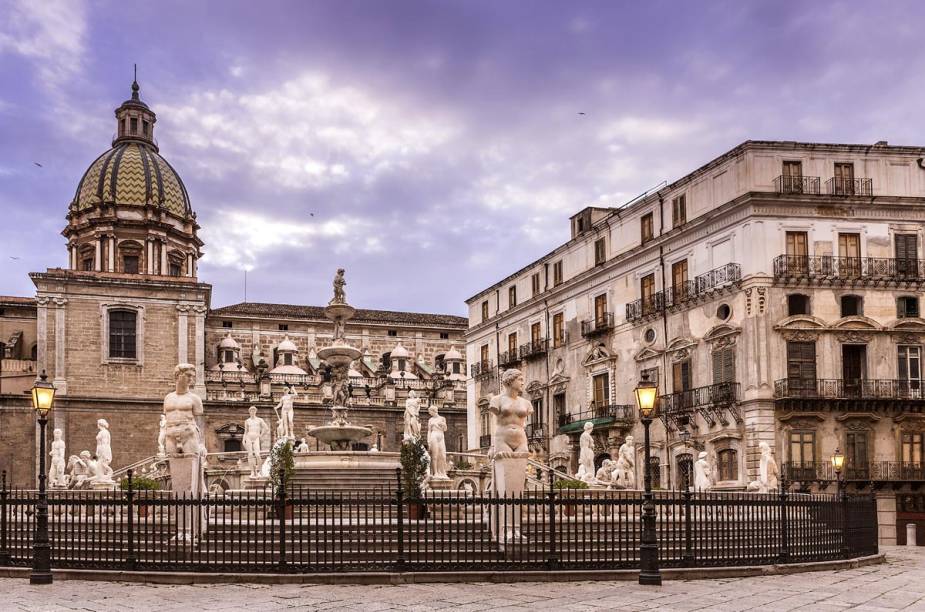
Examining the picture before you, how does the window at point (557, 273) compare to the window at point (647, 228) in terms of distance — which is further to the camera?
the window at point (557, 273)

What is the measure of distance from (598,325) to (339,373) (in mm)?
17916

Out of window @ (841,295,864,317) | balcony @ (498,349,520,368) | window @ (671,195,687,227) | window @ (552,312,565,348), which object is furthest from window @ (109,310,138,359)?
window @ (841,295,864,317)

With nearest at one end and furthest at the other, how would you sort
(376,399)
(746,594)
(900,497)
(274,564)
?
(746,594)
(274,564)
(900,497)
(376,399)

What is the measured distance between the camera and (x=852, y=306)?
3609 centimetres

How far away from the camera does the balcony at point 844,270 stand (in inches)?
1396

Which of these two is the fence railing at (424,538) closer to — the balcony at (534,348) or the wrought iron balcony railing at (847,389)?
the wrought iron balcony railing at (847,389)

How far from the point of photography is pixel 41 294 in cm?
5119

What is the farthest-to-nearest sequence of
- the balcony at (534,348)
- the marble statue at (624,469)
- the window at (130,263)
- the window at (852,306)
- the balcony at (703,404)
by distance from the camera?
1. the window at (130,263)
2. the balcony at (534,348)
3. the window at (852,306)
4. the balcony at (703,404)
5. the marble statue at (624,469)

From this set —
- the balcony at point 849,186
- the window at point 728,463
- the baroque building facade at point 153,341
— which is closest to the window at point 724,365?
the window at point 728,463

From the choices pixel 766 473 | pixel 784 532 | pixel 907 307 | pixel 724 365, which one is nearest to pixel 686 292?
pixel 724 365

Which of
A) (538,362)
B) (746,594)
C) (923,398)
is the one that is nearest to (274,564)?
(746,594)

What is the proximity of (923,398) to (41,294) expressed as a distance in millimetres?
36881

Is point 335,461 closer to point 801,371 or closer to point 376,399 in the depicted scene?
point 801,371

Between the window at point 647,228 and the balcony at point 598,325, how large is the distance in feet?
11.6
